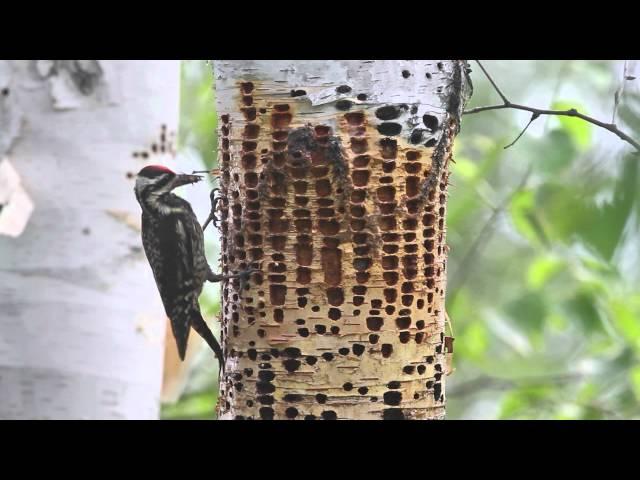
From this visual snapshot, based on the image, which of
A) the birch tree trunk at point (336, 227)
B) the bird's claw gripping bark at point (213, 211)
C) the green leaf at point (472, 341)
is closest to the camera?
the birch tree trunk at point (336, 227)

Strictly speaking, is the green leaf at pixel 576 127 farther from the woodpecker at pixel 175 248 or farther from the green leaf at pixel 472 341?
the woodpecker at pixel 175 248

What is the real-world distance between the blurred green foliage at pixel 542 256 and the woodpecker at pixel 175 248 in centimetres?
20

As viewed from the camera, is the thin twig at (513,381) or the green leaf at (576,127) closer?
the green leaf at (576,127)

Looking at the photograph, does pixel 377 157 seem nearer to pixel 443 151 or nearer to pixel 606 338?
pixel 443 151

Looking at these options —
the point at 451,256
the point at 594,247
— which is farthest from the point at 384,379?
the point at 451,256

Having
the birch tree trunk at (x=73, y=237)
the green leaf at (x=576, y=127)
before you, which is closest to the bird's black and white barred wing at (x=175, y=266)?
the birch tree trunk at (x=73, y=237)

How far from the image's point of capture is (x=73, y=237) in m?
1.05

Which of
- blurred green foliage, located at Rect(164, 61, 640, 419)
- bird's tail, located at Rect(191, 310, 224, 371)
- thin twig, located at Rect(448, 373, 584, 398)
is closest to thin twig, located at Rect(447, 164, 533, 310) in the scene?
blurred green foliage, located at Rect(164, 61, 640, 419)

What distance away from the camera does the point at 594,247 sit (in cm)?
96

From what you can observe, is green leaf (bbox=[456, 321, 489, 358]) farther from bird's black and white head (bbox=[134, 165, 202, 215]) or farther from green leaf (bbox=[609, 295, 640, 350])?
bird's black and white head (bbox=[134, 165, 202, 215])

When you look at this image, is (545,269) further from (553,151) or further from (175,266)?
(175,266)

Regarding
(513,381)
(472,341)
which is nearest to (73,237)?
(472,341)

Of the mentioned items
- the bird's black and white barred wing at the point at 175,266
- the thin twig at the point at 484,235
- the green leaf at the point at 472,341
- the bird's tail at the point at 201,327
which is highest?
the thin twig at the point at 484,235

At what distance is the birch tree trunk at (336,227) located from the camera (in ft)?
2.50
